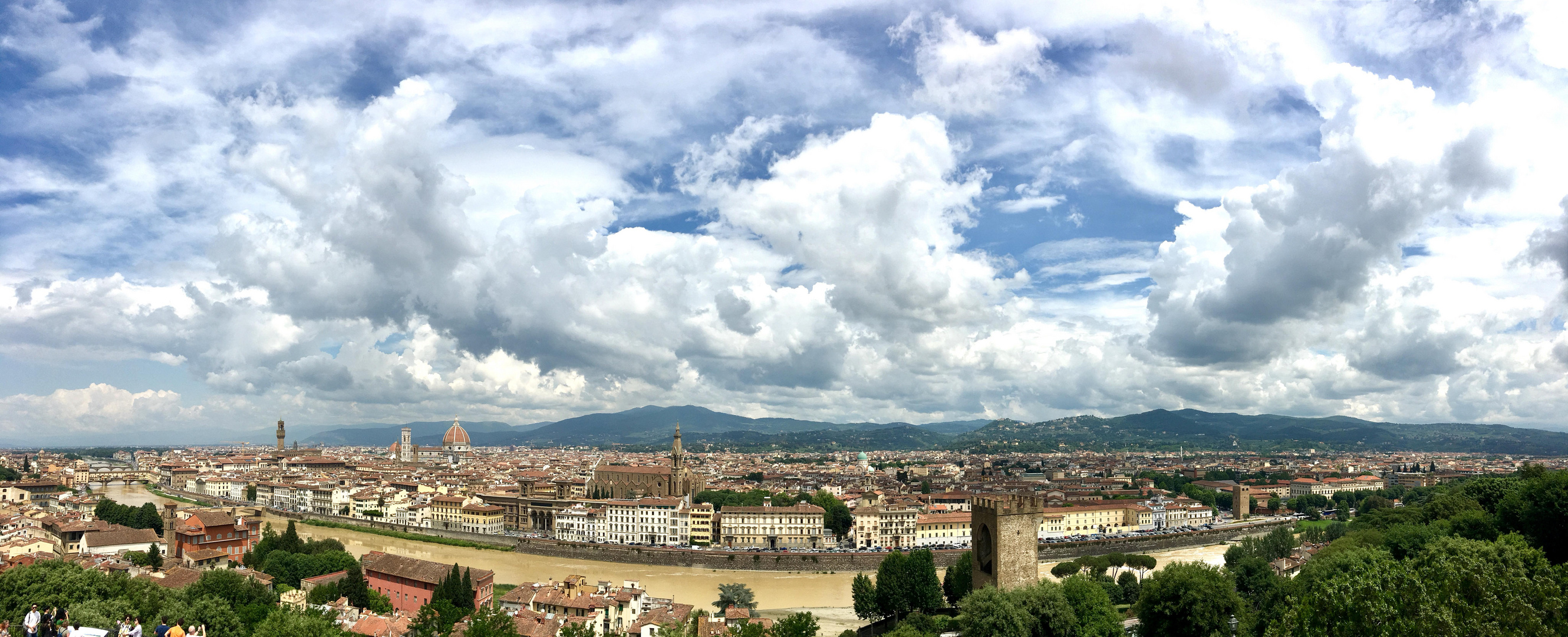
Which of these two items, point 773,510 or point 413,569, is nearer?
point 413,569

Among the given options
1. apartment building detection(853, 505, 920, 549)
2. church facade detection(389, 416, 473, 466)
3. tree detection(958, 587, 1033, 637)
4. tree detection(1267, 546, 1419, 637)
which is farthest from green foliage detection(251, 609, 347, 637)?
church facade detection(389, 416, 473, 466)

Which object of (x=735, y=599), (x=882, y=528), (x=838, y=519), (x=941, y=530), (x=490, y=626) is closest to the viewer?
(x=490, y=626)

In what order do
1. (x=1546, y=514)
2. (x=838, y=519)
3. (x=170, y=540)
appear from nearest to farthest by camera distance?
(x=1546, y=514), (x=170, y=540), (x=838, y=519)

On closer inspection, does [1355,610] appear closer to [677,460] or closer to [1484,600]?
[1484,600]

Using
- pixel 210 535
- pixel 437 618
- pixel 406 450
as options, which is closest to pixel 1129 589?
pixel 437 618

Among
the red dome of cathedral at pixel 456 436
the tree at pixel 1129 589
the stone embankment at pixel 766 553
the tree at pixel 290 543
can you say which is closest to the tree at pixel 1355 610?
the tree at pixel 1129 589

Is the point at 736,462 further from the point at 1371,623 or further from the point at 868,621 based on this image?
the point at 1371,623

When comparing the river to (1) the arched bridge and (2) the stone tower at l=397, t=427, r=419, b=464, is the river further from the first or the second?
(2) the stone tower at l=397, t=427, r=419, b=464
